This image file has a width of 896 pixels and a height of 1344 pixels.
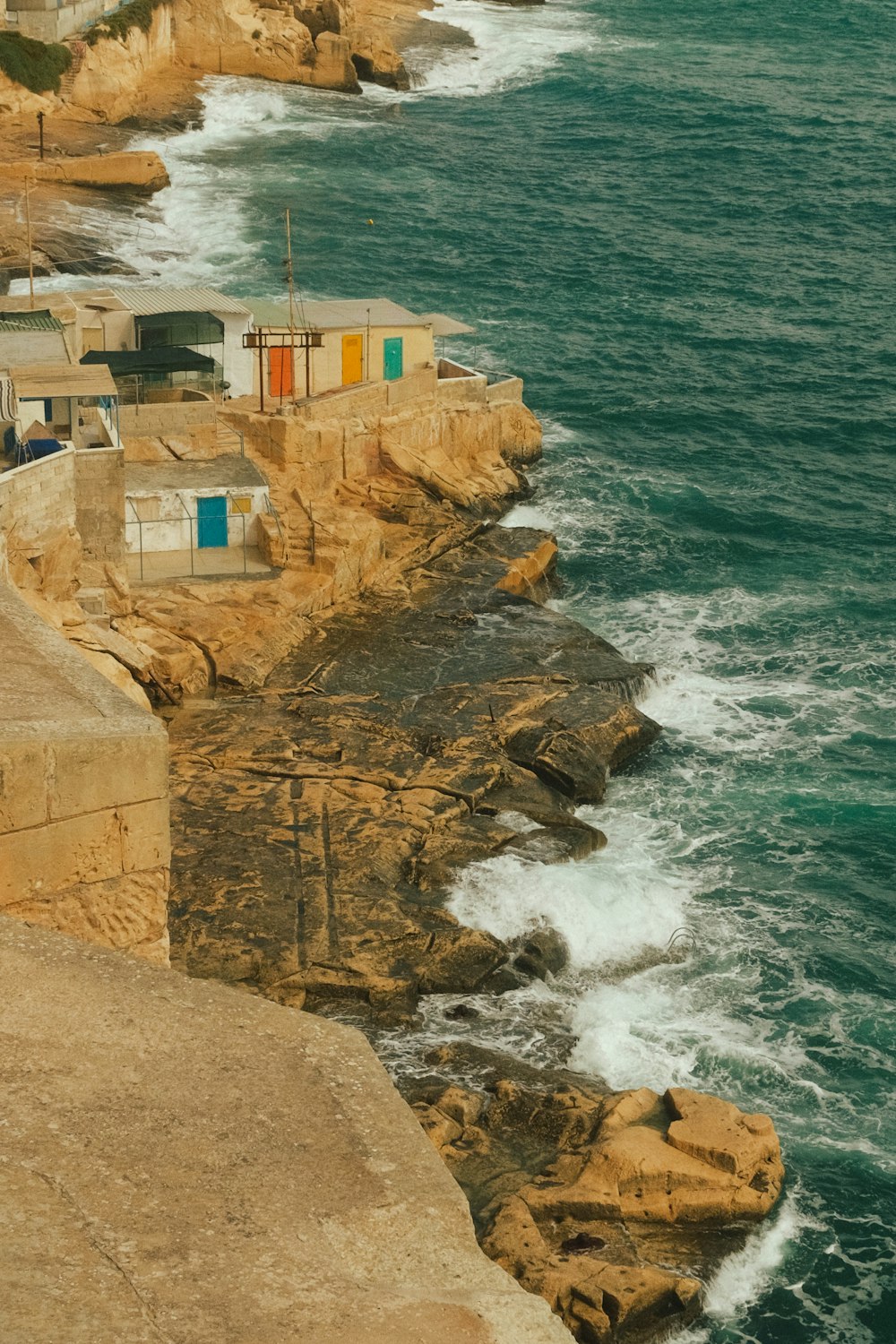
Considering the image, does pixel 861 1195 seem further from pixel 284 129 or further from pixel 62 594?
pixel 284 129

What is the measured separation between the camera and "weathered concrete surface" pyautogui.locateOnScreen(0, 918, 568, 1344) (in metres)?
10.9

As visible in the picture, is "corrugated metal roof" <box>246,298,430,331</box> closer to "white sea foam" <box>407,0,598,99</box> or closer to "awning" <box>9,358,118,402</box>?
"awning" <box>9,358,118,402</box>

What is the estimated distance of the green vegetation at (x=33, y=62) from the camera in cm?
8606

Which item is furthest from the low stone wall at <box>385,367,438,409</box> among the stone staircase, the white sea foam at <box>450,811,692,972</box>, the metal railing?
the stone staircase

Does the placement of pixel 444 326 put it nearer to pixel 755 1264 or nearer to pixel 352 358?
pixel 352 358

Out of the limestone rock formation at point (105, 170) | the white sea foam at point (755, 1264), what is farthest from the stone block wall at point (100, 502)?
the limestone rock formation at point (105, 170)

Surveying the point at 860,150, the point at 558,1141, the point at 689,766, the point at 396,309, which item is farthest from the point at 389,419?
the point at 860,150

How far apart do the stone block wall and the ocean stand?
1231 centimetres

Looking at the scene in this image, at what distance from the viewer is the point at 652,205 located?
86688mm

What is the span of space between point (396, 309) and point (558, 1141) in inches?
1367

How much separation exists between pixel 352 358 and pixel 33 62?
4380 cm

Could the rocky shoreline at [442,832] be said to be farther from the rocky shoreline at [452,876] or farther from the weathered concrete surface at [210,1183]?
the weathered concrete surface at [210,1183]

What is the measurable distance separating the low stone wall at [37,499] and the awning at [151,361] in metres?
9.80

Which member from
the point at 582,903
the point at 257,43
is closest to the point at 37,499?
the point at 582,903
